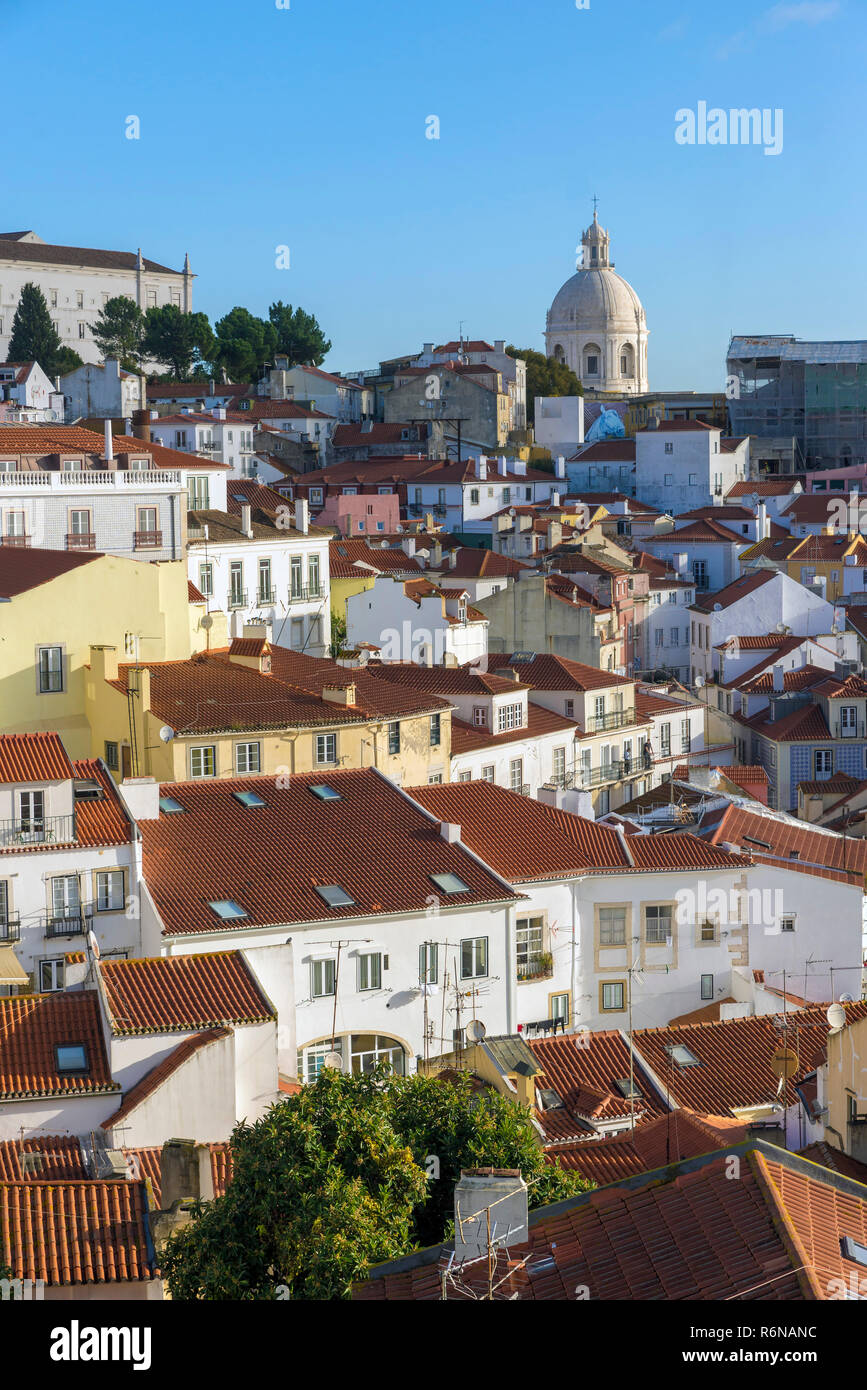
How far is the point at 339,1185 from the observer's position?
10289mm

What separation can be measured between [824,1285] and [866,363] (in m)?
75.3

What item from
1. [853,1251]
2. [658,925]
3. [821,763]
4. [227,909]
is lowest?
[821,763]

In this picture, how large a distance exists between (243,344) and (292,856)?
68.5 metres

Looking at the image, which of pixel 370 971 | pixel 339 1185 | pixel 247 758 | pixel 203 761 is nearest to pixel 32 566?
pixel 203 761

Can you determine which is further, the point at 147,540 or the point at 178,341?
the point at 178,341

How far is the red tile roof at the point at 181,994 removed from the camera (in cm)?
1639

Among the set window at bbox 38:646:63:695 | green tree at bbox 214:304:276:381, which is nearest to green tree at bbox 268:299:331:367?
green tree at bbox 214:304:276:381

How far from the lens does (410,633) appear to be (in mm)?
39656

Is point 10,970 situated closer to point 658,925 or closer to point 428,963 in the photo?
point 428,963

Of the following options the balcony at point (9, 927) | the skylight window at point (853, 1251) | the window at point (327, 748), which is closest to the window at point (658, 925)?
the window at point (327, 748)

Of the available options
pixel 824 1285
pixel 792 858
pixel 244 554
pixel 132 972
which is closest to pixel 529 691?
pixel 244 554

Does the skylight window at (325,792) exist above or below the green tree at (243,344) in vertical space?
below

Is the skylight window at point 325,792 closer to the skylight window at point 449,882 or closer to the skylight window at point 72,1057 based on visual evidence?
the skylight window at point 449,882

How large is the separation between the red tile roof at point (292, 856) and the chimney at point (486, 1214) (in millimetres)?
10378
